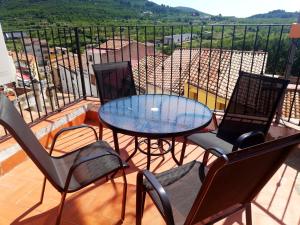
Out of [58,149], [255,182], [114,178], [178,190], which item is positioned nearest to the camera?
[255,182]

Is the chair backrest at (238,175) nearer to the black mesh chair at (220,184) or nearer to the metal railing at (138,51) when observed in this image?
the black mesh chair at (220,184)

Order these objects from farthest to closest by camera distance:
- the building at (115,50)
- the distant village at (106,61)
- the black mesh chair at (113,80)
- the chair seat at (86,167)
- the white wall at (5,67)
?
the building at (115,50)
the distant village at (106,61)
the black mesh chair at (113,80)
the white wall at (5,67)
the chair seat at (86,167)

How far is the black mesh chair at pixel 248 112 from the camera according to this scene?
6.91 ft

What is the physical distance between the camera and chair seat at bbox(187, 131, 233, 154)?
2072 millimetres

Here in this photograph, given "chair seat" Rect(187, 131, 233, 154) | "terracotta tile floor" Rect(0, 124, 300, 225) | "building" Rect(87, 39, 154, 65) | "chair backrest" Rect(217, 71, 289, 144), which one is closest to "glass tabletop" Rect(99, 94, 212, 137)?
"chair seat" Rect(187, 131, 233, 154)

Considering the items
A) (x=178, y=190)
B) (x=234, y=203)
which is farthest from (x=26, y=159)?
(x=234, y=203)

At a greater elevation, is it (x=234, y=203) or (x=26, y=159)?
(x=234, y=203)

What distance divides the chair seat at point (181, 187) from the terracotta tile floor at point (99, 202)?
429mm

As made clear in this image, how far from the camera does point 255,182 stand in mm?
1300

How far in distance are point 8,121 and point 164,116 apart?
1245mm

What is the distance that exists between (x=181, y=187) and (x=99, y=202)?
83 centimetres

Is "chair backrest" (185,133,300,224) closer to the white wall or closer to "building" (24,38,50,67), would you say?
the white wall

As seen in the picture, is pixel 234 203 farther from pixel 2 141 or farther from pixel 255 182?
pixel 2 141

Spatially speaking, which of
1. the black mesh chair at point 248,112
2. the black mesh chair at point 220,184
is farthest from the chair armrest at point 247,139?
the black mesh chair at point 220,184
